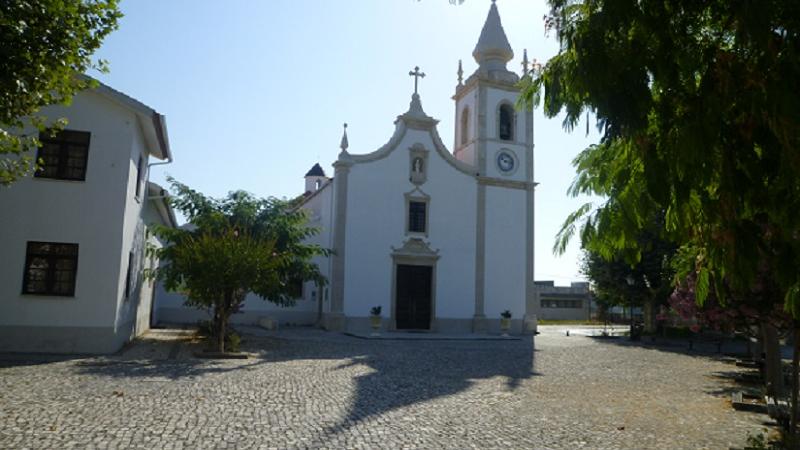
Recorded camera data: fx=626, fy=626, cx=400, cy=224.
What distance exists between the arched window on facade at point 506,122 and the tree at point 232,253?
480 inches

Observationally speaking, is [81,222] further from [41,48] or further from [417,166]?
[417,166]

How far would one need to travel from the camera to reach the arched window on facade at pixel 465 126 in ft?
100

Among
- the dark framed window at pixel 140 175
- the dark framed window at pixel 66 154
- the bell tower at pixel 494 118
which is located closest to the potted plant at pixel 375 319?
the bell tower at pixel 494 118

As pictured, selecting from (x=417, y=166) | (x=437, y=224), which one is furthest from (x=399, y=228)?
(x=417, y=166)

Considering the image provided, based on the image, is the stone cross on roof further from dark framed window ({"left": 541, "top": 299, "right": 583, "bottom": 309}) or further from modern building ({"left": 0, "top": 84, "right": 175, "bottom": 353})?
dark framed window ({"left": 541, "top": 299, "right": 583, "bottom": 309})

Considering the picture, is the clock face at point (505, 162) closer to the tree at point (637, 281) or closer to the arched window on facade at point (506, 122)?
the arched window on facade at point (506, 122)

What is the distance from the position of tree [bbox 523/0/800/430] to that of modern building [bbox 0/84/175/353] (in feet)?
41.4

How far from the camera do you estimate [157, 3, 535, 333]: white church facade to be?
2620cm

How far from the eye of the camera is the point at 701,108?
374 cm

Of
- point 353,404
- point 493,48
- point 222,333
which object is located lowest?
point 353,404

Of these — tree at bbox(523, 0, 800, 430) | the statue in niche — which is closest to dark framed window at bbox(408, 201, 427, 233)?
the statue in niche

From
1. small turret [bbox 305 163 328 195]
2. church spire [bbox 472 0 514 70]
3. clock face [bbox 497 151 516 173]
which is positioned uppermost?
church spire [bbox 472 0 514 70]

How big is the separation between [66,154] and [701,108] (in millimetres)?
14338

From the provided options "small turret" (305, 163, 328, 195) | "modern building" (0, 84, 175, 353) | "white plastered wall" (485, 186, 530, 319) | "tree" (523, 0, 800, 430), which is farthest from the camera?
"small turret" (305, 163, 328, 195)
